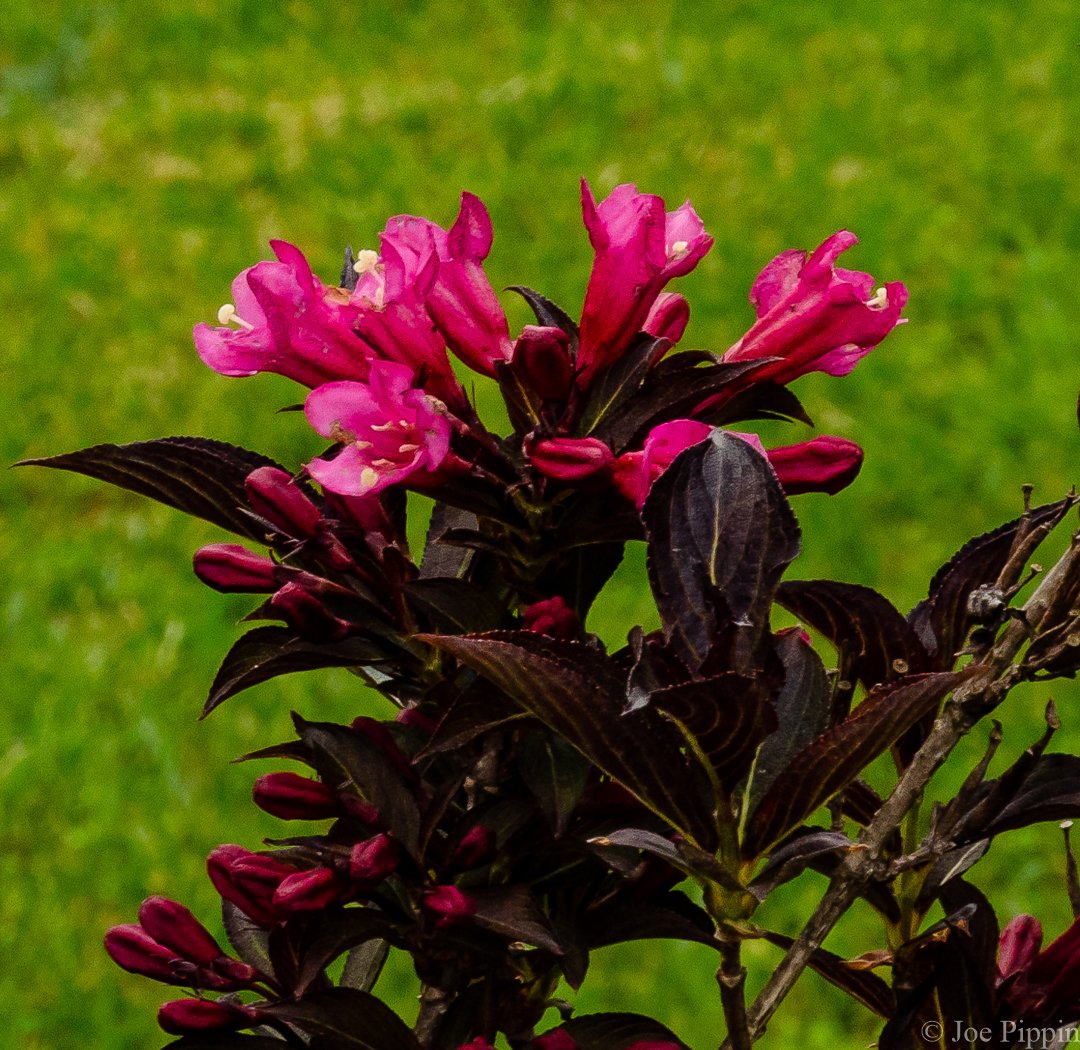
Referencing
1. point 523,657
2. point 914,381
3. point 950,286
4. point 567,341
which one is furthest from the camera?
point 950,286

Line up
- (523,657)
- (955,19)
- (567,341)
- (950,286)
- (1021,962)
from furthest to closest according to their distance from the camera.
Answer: (955,19) → (950,286) → (1021,962) → (567,341) → (523,657)

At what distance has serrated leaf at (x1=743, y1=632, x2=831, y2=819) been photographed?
2.56 ft

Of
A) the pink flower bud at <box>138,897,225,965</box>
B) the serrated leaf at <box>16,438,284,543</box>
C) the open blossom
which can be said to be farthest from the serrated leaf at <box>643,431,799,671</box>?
the pink flower bud at <box>138,897,225,965</box>

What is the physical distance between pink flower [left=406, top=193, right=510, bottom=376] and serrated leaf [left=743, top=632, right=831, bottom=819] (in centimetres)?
20

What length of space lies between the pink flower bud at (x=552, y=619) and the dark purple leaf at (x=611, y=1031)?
220 mm

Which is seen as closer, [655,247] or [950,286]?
[655,247]

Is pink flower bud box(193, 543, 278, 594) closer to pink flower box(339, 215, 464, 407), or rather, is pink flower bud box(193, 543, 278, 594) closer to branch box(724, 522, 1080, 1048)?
pink flower box(339, 215, 464, 407)

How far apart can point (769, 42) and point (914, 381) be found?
1.47 meters

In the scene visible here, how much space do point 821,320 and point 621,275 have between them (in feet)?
0.32

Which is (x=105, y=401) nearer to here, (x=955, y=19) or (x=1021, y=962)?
(x=955, y=19)

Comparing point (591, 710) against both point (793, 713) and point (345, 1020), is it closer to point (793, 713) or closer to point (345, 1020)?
point (793, 713)

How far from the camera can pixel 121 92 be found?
4.66 meters

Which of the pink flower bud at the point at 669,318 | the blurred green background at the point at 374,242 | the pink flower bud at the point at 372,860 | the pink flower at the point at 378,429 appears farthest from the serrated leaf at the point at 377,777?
the blurred green background at the point at 374,242

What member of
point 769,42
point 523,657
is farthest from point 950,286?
point 523,657
